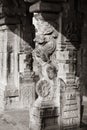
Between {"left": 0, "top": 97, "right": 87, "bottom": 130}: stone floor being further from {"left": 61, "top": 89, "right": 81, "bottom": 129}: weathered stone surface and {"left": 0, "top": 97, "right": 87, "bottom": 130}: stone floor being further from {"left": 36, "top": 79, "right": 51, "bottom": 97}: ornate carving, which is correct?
{"left": 36, "top": 79, "right": 51, "bottom": 97}: ornate carving

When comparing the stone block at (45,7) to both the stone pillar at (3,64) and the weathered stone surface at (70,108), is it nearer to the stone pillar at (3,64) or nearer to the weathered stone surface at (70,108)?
the weathered stone surface at (70,108)

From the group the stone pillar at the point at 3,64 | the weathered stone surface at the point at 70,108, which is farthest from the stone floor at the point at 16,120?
the stone pillar at the point at 3,64

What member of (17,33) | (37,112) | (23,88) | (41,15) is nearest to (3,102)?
(23,88)

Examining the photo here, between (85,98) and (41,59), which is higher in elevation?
(41,59)

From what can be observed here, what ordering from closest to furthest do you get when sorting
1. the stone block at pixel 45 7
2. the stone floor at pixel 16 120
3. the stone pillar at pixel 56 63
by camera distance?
the stone block at pixel 45 7 → the stone pillar at pixel 56 63 → the stone floor at pixel 16 120

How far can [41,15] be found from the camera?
248 inches

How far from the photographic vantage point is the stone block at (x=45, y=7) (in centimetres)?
621

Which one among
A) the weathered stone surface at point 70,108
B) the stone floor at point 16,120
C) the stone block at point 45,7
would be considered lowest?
the stone floor at point 16,120

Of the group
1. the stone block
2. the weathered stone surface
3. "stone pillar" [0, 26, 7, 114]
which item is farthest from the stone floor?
the stone block

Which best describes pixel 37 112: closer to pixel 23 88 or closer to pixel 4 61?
pixel 23 88

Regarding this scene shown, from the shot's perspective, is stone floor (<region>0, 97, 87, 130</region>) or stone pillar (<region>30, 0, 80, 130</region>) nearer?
stone pillar (<region>30, 0, 80, 130</region>)

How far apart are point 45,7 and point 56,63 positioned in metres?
1.19

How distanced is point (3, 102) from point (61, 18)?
3.79m

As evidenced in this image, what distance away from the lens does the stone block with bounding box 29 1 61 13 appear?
621 centimetres
